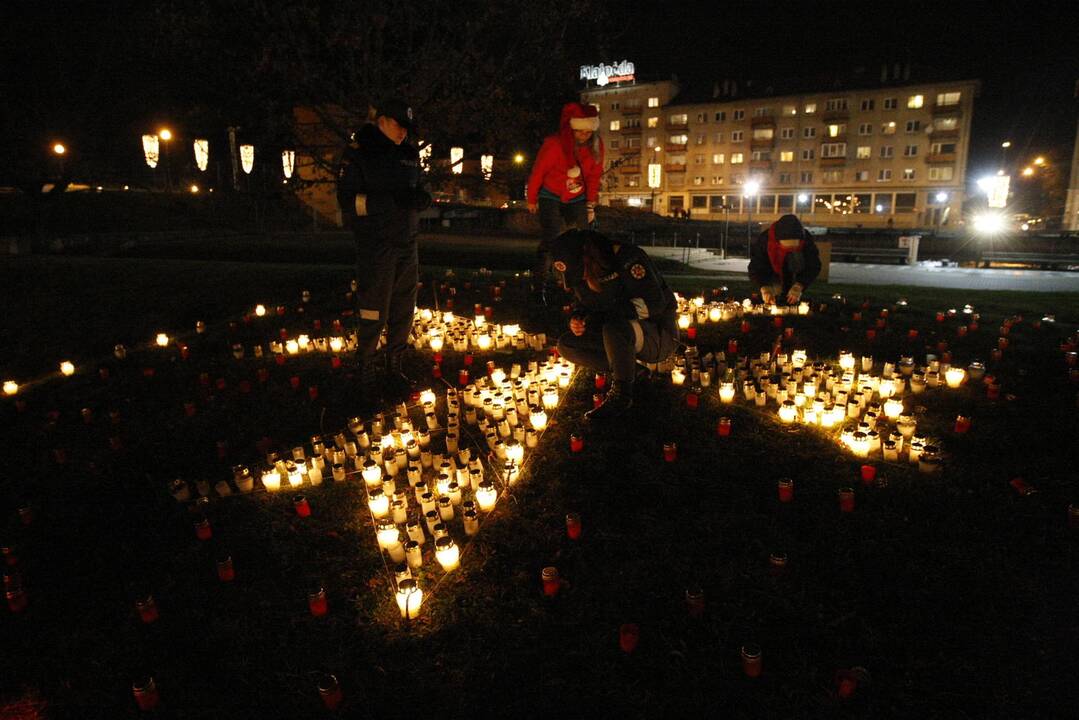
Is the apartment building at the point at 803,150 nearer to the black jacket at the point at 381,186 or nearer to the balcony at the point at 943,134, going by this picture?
the balcony at the point at 943,134

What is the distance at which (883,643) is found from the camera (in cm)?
304

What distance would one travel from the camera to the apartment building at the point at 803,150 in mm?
52000

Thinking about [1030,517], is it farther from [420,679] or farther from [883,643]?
[420,679]

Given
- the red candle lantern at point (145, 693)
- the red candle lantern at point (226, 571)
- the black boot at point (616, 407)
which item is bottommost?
the red candle lantern at point (145, 693)

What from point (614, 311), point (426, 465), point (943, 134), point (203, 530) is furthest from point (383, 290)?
point (943, 134)

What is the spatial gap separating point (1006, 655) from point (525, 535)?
2591 mm

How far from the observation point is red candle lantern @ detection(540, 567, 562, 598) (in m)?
3.47

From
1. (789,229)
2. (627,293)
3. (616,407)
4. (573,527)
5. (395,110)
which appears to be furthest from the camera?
(789,229)

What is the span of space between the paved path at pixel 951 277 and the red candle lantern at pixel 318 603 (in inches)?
490

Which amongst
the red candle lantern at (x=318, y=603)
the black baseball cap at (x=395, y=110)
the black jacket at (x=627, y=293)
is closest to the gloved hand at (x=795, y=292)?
the black jacket at (x=627, y=293)

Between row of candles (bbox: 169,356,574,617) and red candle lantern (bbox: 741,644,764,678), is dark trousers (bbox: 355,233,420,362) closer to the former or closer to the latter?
row of candles (bbox: 169,356,574,617)

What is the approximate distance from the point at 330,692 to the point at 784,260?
23.5 feet

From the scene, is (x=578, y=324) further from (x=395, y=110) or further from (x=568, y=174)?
(x=568, y=174)

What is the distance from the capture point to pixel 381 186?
584 centimetres
